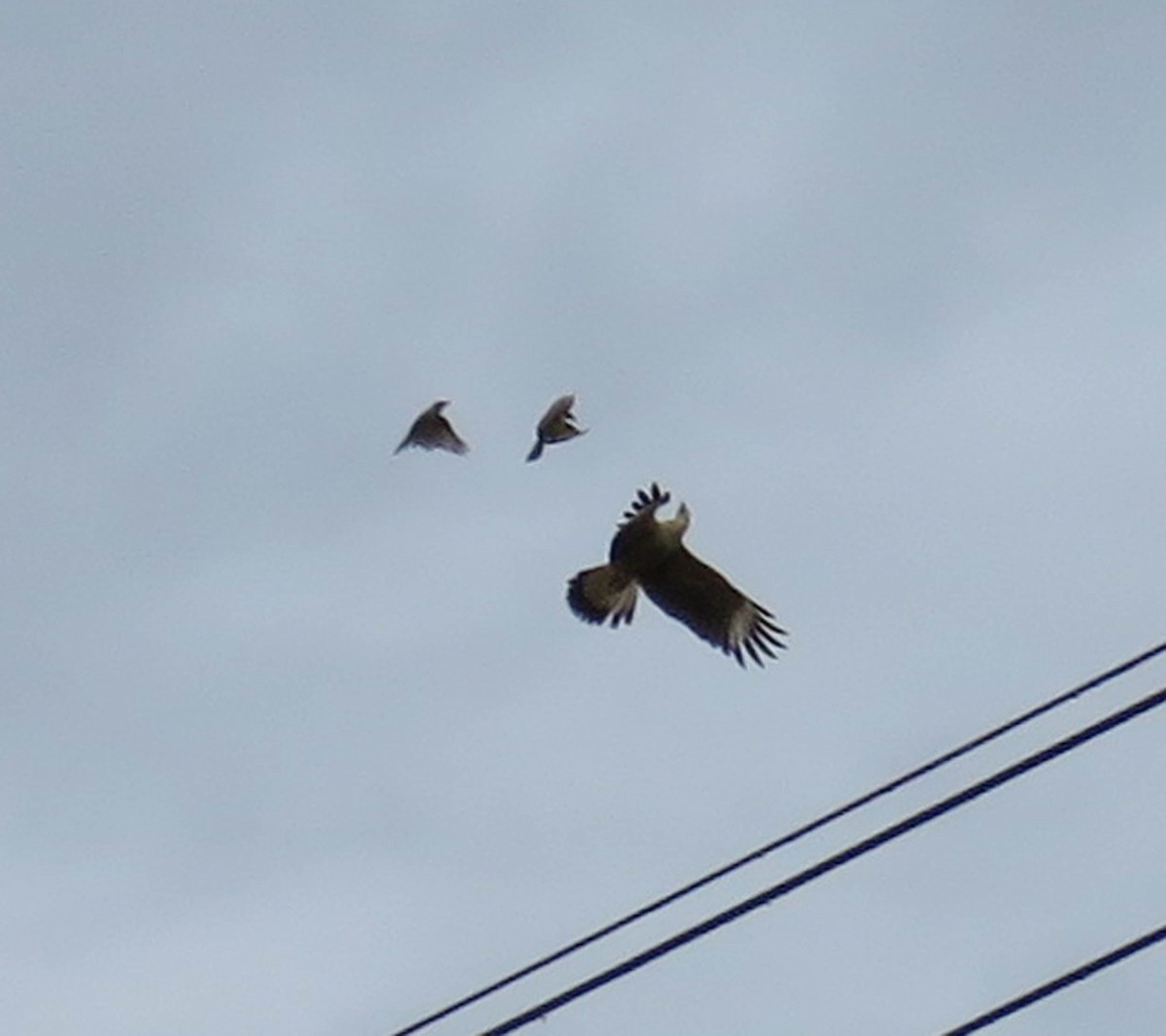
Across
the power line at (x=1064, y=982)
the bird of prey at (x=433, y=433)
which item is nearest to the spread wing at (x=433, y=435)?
the bird of prey at (x=433, y=433)

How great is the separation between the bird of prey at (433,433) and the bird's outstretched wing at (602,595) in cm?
89

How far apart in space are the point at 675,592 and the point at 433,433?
1454 millimetres

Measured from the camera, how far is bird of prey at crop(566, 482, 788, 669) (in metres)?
17.6

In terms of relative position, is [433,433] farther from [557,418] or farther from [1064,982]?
[1064,982]

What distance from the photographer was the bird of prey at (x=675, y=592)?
1761cm

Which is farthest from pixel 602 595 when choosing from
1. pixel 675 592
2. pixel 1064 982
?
pixel 1064 982

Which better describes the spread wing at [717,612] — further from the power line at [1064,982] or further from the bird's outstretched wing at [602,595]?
the power line at [1064,982]

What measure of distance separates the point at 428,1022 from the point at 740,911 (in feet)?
2.71

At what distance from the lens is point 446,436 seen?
18.6 m

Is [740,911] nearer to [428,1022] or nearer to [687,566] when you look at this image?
[428,1022]

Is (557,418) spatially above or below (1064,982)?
above

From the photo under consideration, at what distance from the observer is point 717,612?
18.0 meters

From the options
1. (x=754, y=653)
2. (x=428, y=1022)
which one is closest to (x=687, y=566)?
(x=754, y=653)

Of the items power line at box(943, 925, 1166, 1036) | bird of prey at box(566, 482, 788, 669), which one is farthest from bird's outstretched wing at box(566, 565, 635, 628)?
power line at box(943, 925, 1166, 1036)
